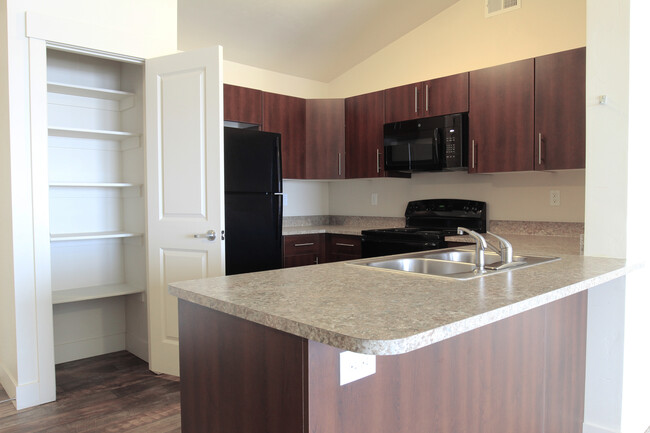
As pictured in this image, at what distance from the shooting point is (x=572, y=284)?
1.46 meters

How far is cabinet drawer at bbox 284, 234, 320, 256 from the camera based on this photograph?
13.0 feet

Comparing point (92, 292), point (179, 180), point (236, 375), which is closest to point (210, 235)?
point (179, 180)

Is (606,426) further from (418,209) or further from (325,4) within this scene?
(325,4)

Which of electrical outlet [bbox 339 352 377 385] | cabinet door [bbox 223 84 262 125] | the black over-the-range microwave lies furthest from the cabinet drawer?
electrical outlet [bbox 339 352 377 385]

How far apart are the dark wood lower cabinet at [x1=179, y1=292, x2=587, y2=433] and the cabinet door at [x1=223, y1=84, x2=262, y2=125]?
2683mm

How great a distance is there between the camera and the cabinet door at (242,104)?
3.86 metres

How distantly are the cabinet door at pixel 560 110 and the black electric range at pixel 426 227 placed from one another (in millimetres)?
769

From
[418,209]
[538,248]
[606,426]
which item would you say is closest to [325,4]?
[418,209]

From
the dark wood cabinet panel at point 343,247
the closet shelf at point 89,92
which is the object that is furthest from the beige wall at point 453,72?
the closet shelf at point 89,92

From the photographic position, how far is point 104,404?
103 inches

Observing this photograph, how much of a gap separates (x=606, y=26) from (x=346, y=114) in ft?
8.21

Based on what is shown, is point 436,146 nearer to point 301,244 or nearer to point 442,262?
point 301,244

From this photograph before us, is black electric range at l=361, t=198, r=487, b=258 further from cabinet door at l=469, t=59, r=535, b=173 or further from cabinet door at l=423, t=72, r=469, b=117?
cabinet door at l=423, t=72, r=469, b=117

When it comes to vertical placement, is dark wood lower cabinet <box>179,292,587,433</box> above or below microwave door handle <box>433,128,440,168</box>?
below
